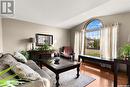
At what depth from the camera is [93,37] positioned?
212 inches

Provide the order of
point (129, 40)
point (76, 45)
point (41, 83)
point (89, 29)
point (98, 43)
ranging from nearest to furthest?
point (41, 83) → point (129, 40) → point (98, 43) → point (89, 29) → point (76, 45)

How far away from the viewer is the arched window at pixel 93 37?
16.8 feet

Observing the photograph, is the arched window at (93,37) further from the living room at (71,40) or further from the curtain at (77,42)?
the curtain at (77,42)

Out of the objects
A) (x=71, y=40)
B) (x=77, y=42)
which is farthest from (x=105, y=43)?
(x=71, y=40)

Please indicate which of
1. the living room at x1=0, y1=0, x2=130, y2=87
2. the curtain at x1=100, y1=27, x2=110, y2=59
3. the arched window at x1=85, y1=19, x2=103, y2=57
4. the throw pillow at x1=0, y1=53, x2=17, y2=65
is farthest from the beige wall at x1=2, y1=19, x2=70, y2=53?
the curtain at x1=100, y1=27, x2=110, y2=59

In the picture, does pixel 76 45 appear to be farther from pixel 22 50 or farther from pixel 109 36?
pixel 22 50

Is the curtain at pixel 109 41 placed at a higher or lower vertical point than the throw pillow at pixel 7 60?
higher

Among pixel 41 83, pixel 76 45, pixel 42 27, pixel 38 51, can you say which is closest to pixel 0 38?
pixel 38 51

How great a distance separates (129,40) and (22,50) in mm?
4501

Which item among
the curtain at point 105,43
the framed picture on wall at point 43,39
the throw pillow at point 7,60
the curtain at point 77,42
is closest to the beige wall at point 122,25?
the curtain at point 105,43

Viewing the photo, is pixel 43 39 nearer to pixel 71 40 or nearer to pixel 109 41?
pixel 71 40

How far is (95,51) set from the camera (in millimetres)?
5273

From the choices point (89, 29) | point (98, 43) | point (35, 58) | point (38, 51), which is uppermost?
point (89, 29)

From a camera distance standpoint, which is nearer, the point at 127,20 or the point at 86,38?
the point at 127,20
